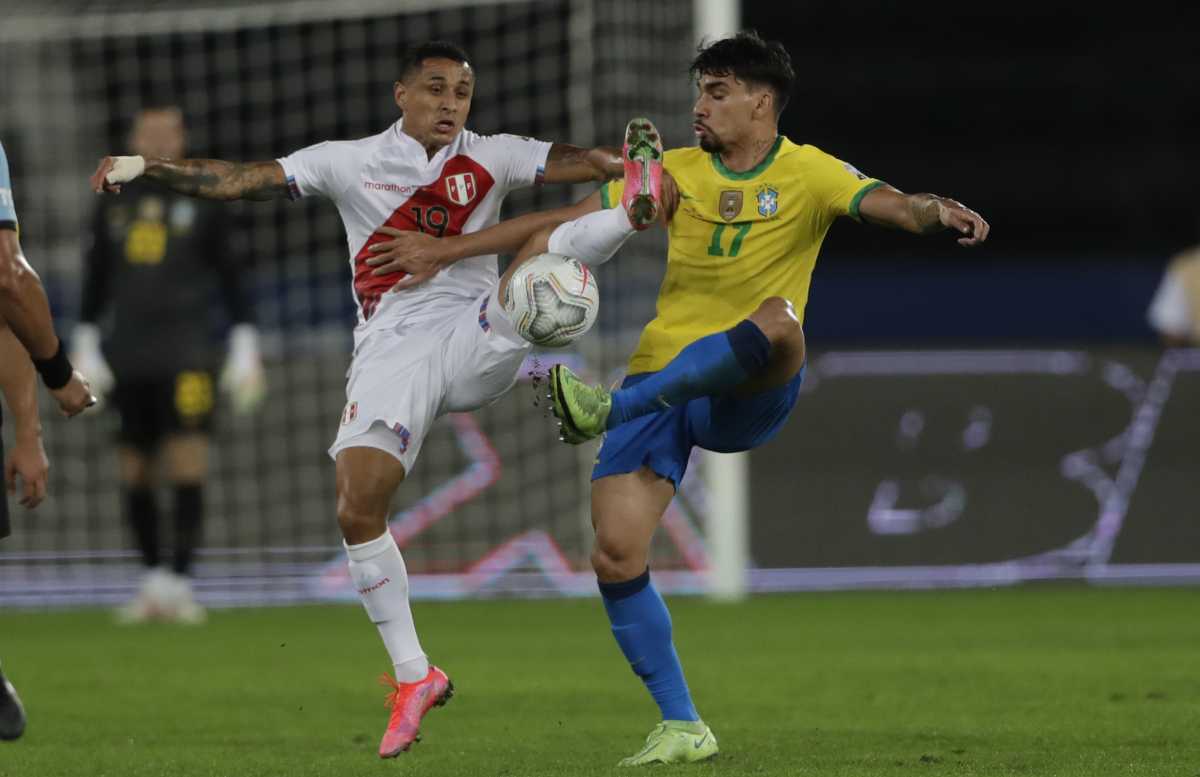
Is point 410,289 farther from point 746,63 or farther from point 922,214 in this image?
point 922,214

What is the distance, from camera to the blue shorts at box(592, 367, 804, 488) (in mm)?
5671

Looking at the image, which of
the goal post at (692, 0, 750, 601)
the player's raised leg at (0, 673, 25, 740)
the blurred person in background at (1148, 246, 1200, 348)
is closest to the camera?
the player's raised leg at (0, 673, 25, 740)

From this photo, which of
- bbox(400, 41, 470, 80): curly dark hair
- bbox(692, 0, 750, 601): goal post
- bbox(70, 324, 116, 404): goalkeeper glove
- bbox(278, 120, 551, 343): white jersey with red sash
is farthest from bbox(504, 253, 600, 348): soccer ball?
bbox(70, 324, 116, 404): goalkeeper glove

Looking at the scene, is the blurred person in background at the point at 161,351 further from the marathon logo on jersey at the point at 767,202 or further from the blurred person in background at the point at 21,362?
the blurred person in background at the point at 21,362

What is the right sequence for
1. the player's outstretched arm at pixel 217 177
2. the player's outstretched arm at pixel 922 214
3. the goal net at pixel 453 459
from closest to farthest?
the player's outstretched arm at pixel 922 214, the player's outstretched arm at pixel 217 177, the goal net at pixel 453 459

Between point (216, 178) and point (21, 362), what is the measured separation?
3.44 ft

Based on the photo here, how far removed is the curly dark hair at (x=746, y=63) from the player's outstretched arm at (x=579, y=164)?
39 centimetres

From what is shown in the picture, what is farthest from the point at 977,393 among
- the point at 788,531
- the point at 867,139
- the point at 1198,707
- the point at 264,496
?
the point at 867,139

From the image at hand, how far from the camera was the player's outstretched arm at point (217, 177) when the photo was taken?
5.80 metres

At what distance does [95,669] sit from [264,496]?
335 cm

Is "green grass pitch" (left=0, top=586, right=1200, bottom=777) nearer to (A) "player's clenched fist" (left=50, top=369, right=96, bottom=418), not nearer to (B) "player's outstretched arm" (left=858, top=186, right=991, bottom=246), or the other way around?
(A) "player's clenched fist" (left=50, top=369, right=96, bottom=418)

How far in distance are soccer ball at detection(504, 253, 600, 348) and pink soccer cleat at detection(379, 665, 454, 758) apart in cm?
92

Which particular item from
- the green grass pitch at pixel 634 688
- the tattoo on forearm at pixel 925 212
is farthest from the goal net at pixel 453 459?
the tattoo on forearm at pixel 925 212

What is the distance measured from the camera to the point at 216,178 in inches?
230
